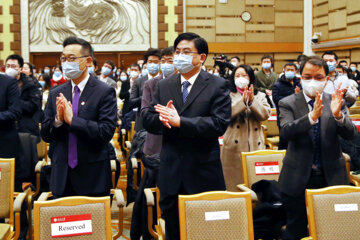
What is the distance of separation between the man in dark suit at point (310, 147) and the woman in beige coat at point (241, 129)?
3.51 feet

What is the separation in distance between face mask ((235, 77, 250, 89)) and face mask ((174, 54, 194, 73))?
4.66 ft

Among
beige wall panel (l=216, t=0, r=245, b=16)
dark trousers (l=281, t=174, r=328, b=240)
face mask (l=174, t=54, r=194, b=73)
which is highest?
beige wall panel (l=216, t=0, r=245, b=16)

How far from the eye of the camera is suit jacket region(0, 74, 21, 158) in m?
3.58

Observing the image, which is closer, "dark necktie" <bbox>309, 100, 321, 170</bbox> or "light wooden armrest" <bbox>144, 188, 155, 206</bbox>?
"dark necktie" <bbox>309, 100, 321, 170</bbox>

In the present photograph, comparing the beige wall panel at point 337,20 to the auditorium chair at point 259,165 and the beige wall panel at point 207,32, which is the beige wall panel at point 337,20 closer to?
the beige wall panel at point 207,32

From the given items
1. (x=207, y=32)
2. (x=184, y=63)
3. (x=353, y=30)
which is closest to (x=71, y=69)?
(x=184, y=63)

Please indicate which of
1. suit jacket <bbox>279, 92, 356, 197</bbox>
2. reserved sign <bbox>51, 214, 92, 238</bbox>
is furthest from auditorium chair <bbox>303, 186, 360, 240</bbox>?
reserved sign <bbox>51, 214, 92, 238</bbox>

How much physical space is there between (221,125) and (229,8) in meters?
11.9

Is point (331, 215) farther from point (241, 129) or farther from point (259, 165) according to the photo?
point (241, 129)

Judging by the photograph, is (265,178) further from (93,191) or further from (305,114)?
(93,191)

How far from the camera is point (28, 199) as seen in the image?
11.0 ft

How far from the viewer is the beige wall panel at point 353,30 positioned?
11.5 metres

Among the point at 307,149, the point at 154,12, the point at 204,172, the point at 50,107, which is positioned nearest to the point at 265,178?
the point at 307,149

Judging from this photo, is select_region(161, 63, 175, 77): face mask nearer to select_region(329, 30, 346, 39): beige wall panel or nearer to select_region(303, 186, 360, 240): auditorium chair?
select_region(303, 186, 360, 240): auditorium chair
